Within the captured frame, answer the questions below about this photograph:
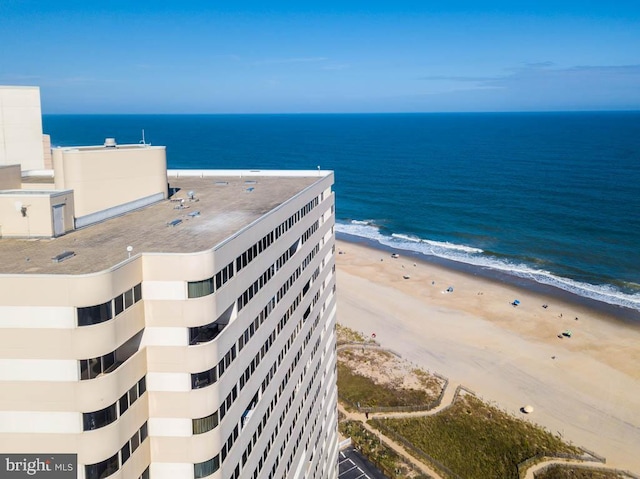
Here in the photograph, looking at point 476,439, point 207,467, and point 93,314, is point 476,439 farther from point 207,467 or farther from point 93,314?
point 93,314

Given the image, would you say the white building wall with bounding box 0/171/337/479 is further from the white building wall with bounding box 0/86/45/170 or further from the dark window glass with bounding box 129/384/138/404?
the white building wall with bounding box 0/86/45/170

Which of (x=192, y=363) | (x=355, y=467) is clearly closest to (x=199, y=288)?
(x=192, y=363)

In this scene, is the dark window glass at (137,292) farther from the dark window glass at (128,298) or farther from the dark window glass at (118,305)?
the dark window glass at (118,305)

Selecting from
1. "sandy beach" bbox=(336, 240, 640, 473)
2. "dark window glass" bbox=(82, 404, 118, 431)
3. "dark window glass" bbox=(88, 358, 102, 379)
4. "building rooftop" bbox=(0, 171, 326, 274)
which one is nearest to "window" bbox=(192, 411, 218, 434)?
"dark window glass" bbox=(82, 404, 118, 431)

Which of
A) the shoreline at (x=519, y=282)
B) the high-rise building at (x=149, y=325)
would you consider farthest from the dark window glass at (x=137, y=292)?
the shoreline at (x=519, y=282)

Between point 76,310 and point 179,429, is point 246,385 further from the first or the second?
point 76,310
